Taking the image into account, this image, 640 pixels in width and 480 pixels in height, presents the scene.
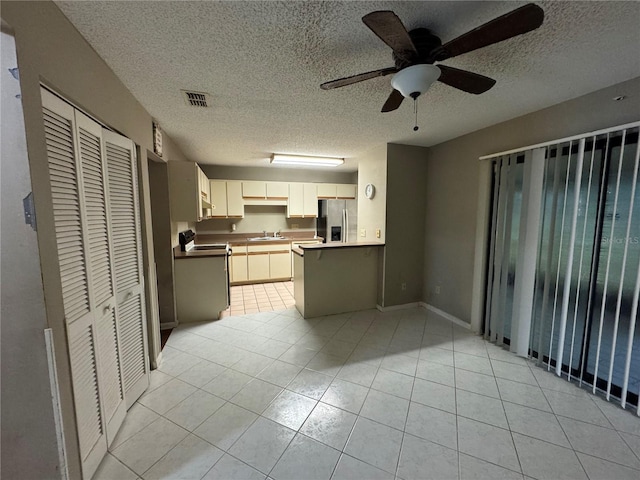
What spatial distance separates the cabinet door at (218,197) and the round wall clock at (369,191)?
2.71 metres

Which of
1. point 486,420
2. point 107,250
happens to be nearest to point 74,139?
point 107,250

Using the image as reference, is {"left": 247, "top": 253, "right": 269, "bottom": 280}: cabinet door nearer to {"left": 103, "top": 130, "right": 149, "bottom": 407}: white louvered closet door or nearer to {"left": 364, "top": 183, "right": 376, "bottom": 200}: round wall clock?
{"left": 364, "top": 183, "right": 376, "bottom": 200}: round wall clock

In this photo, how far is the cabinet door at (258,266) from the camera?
477 cm

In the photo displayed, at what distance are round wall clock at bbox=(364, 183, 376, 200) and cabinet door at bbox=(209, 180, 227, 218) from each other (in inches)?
107

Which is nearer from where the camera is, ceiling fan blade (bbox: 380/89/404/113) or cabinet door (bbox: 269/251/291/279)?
ceiling fan blade (bbox: 380/89/404/113)

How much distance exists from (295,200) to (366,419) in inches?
162

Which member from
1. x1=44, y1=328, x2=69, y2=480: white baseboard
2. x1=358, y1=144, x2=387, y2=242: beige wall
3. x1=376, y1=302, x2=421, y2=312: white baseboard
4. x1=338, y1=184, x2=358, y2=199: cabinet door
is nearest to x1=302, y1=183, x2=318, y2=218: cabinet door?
x1=338, y1=184, x2=358, y2=199: cabinet door

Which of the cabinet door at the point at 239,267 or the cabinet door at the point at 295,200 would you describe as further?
the cabinet door at the point at 295,200

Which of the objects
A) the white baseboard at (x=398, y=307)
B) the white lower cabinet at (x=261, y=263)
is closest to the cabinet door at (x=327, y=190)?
the white lower cabinet at (x=261, y=263)

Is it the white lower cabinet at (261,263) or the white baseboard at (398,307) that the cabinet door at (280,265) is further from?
the white baseboard at (398,307)

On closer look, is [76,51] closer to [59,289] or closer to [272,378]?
[59,289]

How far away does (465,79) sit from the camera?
4.46 ft

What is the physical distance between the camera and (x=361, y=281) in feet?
11.4

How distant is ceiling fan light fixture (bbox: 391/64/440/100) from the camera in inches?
48.7
